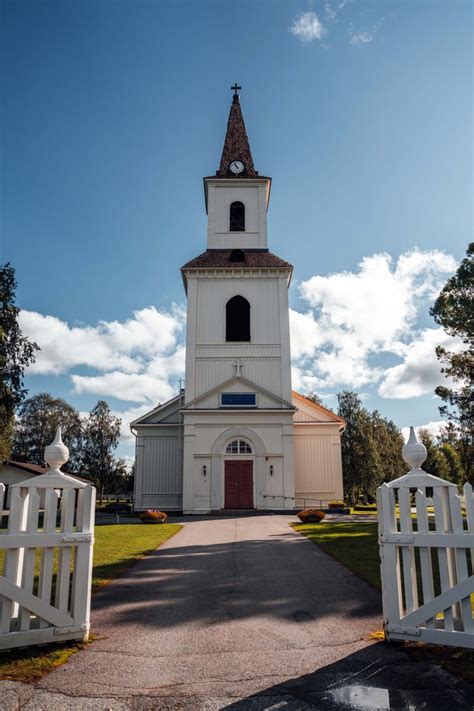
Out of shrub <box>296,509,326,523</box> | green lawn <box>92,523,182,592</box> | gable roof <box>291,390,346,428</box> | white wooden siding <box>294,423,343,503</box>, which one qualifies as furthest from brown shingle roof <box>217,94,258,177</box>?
green lawn <box>92,523,182,592</box>

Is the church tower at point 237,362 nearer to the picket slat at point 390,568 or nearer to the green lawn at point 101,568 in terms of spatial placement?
the green lawn at point 101,568

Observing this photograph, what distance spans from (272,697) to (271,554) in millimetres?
7076

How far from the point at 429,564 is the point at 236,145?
34.1 metres

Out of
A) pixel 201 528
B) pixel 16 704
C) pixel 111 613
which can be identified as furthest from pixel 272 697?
pixel 201 528

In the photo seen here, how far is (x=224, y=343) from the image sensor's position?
2783 cm

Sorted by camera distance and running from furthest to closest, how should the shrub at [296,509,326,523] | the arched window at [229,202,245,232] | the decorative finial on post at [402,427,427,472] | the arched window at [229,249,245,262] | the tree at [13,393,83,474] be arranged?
the tree at [13,393,83,474] → the arched window at [229,202,245,232] → the arched window at [229,249,245,262] → the shrub at [296,509,326,523] → the decorative finial on post at [402,427,427,472]

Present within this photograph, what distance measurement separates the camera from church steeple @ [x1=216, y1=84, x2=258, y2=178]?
109ft

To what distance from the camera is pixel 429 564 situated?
4.88 metres

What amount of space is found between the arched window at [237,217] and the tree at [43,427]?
35910 mm

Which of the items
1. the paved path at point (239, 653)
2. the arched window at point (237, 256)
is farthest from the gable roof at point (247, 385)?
the paved path at point (239, 653)

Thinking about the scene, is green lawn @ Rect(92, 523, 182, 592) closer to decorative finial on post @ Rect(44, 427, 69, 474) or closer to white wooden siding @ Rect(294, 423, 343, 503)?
decorative finial on post @ Rect(44, 427, 69, 474)

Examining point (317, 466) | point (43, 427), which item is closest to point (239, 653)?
point (317, 466)

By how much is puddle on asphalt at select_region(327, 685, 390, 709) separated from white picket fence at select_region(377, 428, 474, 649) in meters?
1.17

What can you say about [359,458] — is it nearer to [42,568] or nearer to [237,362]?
[237,362]
